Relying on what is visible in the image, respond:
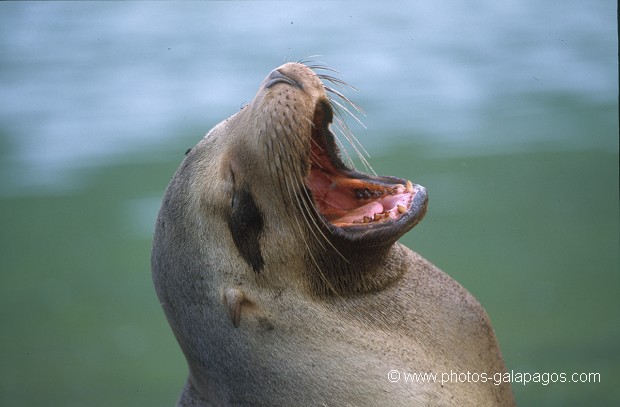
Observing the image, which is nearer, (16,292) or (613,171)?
(16,292)

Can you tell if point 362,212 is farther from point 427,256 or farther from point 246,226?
point 427,256

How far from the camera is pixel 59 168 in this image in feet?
22.1

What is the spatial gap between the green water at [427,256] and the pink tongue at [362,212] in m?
1.88

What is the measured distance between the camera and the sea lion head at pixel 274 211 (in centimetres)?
246

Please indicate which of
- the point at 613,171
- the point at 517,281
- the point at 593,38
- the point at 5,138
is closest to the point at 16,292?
the point at 5,138

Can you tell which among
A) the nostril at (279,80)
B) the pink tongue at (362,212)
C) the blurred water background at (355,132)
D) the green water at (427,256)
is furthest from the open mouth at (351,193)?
the green water at (427,256)

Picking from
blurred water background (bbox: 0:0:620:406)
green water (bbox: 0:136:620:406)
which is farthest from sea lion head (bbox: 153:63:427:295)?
A: green water (bbox: 0:136:620:406)

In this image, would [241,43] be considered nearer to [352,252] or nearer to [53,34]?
[53,34]

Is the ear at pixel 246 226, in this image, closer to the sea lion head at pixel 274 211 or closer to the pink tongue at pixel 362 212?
the sea lion head at pixel 274 211

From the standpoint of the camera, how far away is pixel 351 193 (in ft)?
9.12

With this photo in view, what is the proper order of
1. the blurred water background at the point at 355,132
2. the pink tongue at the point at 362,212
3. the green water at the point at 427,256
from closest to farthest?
the pink tongue at the point at 362,212
the green water at the point at 427,256
the blurred water background at the point at 355,132

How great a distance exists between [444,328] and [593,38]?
232 inches

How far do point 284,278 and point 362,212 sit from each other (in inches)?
13.1

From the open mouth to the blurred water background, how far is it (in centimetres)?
42
